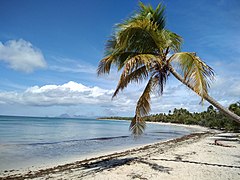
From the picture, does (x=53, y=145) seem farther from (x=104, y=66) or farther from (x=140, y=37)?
(x=140, y=37)

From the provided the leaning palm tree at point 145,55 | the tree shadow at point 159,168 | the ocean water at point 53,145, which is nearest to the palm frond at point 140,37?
the leaning palm tree at point 145,55

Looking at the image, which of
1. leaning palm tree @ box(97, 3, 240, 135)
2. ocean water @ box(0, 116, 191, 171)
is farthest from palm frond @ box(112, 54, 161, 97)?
ocean water @ box(0, 116, 191, 171)

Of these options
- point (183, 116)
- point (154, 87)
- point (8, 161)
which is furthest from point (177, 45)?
point (183, 116)

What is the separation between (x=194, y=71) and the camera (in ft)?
16.8

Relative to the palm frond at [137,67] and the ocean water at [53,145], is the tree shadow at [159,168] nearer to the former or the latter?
the palm frond at [137,67]

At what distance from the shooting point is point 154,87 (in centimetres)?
659

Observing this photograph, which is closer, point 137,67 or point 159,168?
point 137,67

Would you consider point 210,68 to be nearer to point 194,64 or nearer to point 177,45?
point 194,64

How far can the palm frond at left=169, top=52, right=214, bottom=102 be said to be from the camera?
4809 millimetres

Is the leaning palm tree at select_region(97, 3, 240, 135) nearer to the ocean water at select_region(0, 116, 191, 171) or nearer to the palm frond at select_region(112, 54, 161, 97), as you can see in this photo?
the palm frond at select_region(112, 54, 161, 97)

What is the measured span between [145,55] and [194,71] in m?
1.37

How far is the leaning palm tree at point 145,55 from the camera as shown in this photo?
5574 mm

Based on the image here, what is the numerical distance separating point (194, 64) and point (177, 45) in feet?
5.75

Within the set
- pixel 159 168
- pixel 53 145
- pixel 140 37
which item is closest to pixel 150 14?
pixel 140 37
